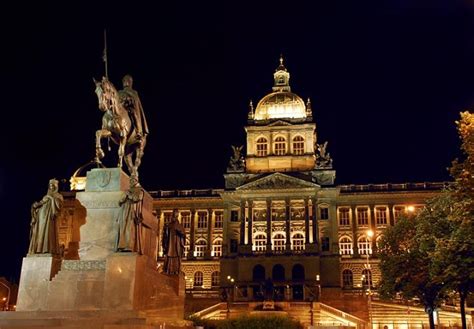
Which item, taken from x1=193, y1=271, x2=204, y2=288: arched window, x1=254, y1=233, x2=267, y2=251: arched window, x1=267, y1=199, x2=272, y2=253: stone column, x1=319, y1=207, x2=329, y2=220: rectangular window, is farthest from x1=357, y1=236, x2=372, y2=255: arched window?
x1=193, y1=271, x2=204, y2=288: arched window

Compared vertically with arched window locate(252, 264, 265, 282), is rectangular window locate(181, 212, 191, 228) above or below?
above

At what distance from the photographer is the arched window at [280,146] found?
3263 inches

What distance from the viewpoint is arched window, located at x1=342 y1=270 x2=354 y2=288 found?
7556 centimetres

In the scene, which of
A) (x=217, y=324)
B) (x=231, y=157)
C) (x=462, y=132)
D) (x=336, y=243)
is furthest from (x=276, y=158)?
(x=462, y=132)

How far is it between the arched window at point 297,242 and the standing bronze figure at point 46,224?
2438 inches

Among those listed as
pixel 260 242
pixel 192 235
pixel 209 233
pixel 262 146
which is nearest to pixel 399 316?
pixel 260 242

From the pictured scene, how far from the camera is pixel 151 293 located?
16828mm

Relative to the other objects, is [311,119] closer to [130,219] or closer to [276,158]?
[276,158]

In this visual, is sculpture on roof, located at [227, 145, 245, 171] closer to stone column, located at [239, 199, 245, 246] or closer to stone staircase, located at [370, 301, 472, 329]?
stone column, located at [239, 199, 245, 246]

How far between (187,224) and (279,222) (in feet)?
50.8

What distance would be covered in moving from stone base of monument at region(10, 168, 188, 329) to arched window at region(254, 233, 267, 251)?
194 ft

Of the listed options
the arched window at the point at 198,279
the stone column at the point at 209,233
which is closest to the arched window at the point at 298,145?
the stone column at the point at 209,233

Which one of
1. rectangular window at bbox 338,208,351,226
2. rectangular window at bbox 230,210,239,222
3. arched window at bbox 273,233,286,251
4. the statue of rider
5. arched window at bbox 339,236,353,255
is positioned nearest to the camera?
the statue of rider

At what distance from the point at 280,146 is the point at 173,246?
62.3m
